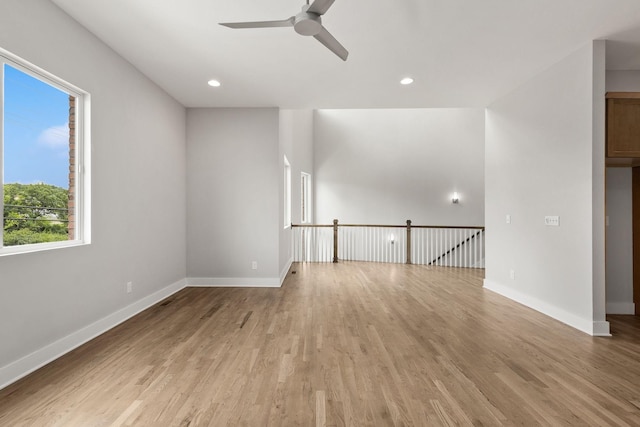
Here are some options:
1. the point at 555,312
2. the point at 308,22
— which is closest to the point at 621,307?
the point at 555,312

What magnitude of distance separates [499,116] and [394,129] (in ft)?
15.3

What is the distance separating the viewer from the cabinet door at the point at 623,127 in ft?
10.3

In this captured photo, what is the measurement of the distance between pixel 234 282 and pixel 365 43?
3713 millimetres

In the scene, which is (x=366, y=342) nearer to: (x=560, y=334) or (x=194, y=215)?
(x=560, y=334)

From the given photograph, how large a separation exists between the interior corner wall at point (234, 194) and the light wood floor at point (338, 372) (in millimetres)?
1170

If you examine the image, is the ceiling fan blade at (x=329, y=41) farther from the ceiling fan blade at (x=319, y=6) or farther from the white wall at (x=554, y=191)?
the white wall at (x=554, y=191)

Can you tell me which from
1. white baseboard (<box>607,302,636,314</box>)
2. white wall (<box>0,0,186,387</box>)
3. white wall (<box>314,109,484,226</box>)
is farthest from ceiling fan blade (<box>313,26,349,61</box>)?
white wall (<box>314,109,484,226</box>)

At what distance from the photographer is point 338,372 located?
2.30 m

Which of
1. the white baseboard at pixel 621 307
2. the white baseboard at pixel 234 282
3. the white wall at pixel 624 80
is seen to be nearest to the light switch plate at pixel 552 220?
the white baseboard at pixel 621 307

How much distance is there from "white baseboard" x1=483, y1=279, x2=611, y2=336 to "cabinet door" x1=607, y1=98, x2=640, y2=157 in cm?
161

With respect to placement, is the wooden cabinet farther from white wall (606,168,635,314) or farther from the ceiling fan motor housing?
the ceiling fan motor housing

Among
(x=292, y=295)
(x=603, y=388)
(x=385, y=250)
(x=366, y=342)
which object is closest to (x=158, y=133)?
(x=292, y=295)

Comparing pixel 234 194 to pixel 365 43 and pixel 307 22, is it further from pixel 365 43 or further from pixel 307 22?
pixel 307 22

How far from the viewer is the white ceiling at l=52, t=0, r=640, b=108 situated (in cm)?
259
